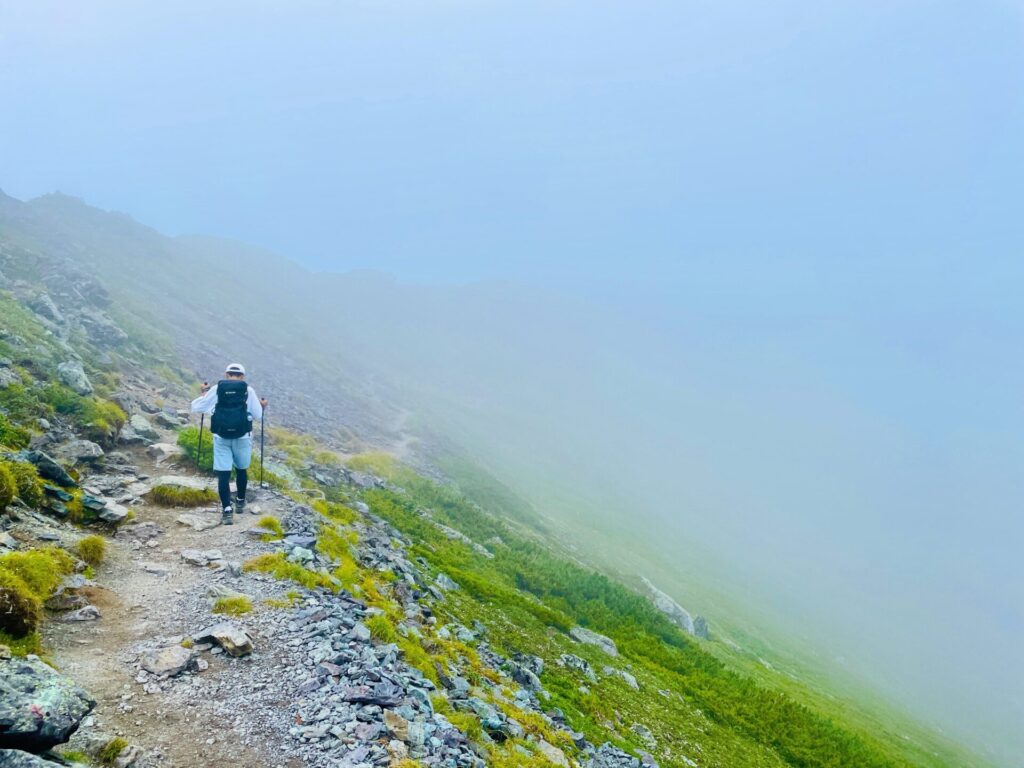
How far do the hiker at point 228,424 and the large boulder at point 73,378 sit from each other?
1085 centimetres

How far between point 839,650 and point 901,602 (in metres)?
67.3

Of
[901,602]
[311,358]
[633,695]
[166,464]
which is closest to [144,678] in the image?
A: [166,464]

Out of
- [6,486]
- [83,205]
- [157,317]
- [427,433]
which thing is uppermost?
[83,205]

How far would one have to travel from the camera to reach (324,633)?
429 inches

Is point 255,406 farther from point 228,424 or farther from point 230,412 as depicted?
point 228,424

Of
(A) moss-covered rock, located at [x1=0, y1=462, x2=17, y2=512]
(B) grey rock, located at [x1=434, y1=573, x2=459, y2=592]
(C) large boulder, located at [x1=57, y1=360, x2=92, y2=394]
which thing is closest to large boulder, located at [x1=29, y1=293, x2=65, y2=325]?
(C) large boulder, located at [x1=57, y1=360, x2=92, y2=394]

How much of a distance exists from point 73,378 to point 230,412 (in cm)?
1300

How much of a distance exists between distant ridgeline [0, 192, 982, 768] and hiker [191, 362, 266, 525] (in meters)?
4.89

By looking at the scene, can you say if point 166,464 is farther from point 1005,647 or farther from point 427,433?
point 1005,647

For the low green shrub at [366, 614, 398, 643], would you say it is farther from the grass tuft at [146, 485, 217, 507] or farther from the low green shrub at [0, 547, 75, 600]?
the grass tuft at [146, 485, 217, 507]

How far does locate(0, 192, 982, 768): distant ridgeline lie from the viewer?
17203mm

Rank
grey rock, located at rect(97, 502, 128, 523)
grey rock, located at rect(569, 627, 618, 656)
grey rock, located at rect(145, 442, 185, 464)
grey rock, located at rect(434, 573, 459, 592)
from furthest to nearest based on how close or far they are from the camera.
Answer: grey rock, located at rect(569, 627, 618, 656)
grey rock, located at rect(434, 573, 459, 592)
grey rock, located at rect(145, 442, 185, 464)
grey rock, located at rect(97, 502, 128, 523)

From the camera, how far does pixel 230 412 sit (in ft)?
A: 52.0

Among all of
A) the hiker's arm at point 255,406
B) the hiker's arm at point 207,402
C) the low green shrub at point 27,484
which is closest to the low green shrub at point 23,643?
the low green shrub at point 27,484
